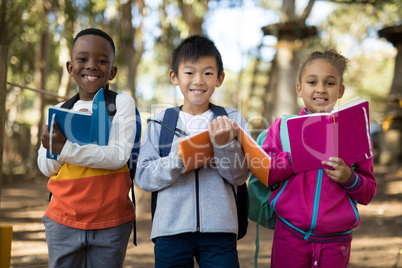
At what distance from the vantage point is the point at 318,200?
6.10 feet

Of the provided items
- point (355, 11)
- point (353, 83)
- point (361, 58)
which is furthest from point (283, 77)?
point (353, 83)

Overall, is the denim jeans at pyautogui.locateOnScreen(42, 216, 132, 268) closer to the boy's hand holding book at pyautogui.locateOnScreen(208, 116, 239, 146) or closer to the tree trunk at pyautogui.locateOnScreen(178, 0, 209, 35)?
the boy's hand holding book at pyautogui.locateOnScreen(208, 116, 239, 146)

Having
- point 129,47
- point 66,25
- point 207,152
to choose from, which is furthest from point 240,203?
point 66,25

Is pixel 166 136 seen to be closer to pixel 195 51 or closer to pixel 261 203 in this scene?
pixel 195 51

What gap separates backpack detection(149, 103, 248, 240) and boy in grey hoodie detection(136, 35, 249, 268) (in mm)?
26

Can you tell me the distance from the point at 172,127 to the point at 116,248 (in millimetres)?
633

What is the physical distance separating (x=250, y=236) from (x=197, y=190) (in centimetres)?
351

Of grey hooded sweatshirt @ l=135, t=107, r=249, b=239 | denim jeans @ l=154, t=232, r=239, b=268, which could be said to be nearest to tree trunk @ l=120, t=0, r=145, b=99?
grey hooded sweatshirt @ l=135, t=107, r=249, b=239

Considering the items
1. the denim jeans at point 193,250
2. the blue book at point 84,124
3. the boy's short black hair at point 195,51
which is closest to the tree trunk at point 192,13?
the boy's short black hair at point 195,51

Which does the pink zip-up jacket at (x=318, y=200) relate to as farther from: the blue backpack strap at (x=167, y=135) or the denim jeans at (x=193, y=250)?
the blue backpack strap at (x=167, y=135)

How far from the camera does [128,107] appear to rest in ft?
6.46

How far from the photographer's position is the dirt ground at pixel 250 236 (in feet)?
12.7

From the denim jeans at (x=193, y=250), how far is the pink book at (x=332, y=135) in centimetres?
52

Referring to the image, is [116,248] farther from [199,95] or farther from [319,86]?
[319,86]
